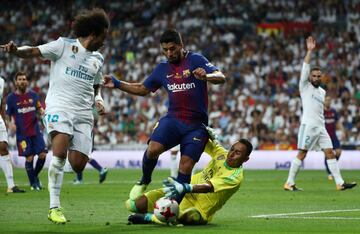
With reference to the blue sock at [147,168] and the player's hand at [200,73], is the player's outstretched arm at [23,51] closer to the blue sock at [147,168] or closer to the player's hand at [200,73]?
the player's hand at [200,73]

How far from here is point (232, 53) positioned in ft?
132

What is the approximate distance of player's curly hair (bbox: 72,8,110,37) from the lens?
41.1 feet

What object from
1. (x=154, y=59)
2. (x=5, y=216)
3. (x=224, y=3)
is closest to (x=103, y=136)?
(x=154, y=59)

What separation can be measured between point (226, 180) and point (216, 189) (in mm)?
210

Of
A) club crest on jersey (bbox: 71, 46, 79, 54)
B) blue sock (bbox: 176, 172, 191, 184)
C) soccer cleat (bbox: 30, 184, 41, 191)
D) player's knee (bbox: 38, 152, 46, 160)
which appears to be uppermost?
club crest on jersey (bbox: 71, 46, 79, 54)

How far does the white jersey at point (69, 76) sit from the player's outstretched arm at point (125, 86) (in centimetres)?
65

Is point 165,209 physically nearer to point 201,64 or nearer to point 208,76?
point 208,76

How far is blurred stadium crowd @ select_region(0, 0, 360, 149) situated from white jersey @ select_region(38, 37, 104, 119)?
2063cm

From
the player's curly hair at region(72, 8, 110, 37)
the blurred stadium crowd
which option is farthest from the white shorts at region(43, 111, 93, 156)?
the blurred stadium crowd

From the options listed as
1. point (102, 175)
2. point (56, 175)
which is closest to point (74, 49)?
point (56, 175)

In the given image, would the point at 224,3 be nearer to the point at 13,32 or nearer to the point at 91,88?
the point at 13,32

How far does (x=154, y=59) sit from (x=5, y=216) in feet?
91.7

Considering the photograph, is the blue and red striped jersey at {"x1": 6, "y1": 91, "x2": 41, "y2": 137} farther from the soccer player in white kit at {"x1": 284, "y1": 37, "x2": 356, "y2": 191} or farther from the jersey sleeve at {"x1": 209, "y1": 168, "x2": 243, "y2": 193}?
the jersey sleeve at {"x1": 209, "y1": 168, "x2": 243, "y2": 193}

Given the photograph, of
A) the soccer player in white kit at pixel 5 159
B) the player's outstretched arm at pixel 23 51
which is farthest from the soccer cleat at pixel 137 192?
the soccer player in white kit at pixel 5 159
